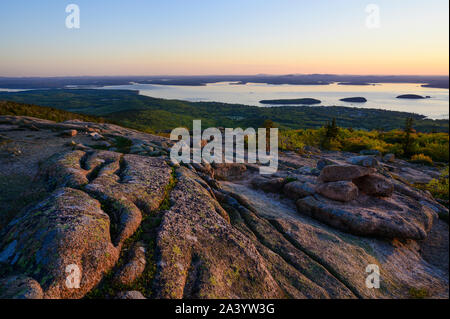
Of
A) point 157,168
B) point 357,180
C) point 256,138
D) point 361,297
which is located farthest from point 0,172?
point 256,138

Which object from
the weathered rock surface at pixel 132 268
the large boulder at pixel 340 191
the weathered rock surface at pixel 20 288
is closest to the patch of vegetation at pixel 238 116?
the large boulder at pixel 340 191

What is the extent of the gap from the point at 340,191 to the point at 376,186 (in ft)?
9.92

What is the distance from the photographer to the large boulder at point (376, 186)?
15.2 m

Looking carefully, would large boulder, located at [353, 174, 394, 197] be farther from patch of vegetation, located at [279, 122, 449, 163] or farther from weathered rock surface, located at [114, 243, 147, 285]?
patch of vegetation, located at [279, 122, 449, 163]

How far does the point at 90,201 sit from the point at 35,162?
28.1ft

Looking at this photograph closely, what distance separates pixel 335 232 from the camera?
Result: 40.0 feet

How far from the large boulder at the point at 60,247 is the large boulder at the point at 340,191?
12146 millimetres

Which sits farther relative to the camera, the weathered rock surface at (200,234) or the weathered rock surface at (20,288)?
the weathered rock surface at (200,234)

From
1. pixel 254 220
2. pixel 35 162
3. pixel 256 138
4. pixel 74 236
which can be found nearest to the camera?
pixel 74 236

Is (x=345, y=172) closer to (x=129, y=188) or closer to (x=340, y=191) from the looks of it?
(x=340, y=191)

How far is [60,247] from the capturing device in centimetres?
555

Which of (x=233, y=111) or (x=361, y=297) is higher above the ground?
(x=233, y=111)

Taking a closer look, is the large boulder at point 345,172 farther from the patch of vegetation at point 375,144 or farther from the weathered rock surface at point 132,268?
the patch of vegetation at point 375,144

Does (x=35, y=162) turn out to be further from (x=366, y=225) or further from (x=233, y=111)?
(x=233, y=111)
